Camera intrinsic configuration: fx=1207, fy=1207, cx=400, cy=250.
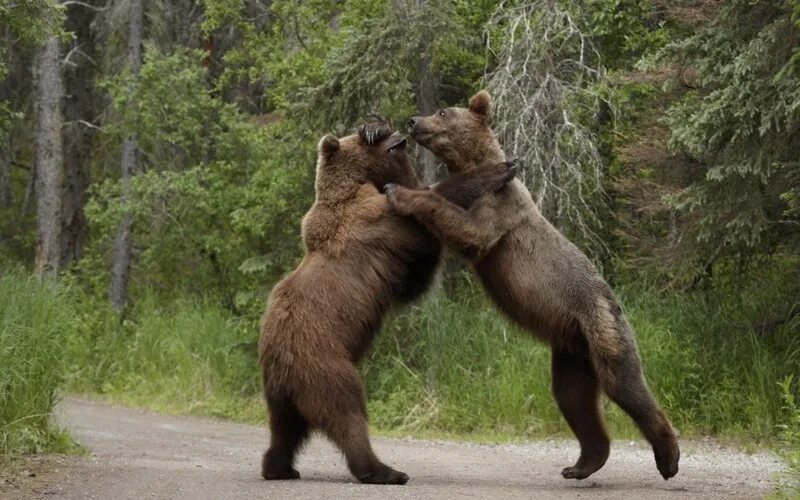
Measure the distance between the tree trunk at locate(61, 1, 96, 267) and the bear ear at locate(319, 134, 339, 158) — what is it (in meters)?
21.0

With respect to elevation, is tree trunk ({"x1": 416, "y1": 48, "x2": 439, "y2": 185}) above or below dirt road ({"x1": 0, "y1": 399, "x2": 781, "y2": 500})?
above

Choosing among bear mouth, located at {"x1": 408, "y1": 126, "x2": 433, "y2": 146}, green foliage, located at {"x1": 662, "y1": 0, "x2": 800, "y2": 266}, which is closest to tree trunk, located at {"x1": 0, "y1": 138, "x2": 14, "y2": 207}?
green foliage, located at {"x1": 662, "y1": 0, "x2": 800, "y2": 266}

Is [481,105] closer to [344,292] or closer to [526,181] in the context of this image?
[344,292]

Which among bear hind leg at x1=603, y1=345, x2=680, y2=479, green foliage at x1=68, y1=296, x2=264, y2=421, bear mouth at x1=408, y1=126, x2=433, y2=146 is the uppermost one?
bear mouth at x1=408, y1=126, x2=433, y2=146

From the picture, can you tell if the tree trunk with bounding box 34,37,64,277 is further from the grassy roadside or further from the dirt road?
the dirt road

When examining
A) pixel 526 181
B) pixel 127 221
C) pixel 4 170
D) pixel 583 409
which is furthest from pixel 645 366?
pixel 4 170

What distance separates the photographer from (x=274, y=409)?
8.65 meters

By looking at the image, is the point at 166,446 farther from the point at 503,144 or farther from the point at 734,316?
the point at 734,316

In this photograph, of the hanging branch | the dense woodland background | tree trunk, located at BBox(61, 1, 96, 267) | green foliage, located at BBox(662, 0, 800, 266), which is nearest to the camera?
green foliage, located at BBox(662, 0, 800, 266)

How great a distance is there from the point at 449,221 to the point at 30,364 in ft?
13.5

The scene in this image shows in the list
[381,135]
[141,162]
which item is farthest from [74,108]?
[381,135]

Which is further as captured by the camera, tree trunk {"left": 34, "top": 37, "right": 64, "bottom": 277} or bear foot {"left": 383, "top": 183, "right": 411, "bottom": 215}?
tree trunk {"left": 34, "top": 37, "right": 64, "bottom": 277}

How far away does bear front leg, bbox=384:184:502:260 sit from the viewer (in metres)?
8.35

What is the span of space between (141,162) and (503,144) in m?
15.4
